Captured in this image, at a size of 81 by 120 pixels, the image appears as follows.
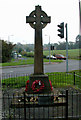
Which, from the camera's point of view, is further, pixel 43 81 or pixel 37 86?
pixel 43 81

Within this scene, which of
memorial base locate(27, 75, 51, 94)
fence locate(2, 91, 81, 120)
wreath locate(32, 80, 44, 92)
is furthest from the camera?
memorial base locate(27, 75, 51, 94)

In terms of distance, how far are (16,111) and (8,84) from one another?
15.9 ft

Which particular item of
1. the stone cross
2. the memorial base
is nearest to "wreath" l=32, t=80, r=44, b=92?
the memorial base

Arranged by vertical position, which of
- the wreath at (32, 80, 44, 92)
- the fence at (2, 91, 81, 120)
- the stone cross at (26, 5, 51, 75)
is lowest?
the fence at (2, 91, 81, 120)

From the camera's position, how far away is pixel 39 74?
745 centimetres

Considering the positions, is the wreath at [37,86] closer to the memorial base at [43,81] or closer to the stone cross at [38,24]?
the memorial base at [43,81]

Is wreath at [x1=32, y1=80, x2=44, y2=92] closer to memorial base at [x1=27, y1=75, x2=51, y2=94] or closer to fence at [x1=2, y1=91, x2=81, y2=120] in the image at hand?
memorial base at [x1=27, y1=75, x2=51, y2=94]

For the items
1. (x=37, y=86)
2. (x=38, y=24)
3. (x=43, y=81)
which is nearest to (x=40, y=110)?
(x=37, y=86)

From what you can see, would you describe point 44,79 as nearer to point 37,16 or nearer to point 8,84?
point 37,16

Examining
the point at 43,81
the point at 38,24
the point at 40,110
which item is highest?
the point at 38,24

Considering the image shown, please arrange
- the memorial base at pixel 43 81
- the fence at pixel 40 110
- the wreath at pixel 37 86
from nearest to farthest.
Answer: the fence at pixel 40 110 → the wreath at pixel 37 86 → the memorial base at pixel 43 81

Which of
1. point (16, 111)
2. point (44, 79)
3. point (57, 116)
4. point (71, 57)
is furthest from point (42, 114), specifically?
point (71, 57)

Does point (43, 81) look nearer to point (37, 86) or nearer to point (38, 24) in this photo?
point (37, 86)

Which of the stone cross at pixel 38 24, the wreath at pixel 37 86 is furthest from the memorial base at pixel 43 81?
the stone cross at pixel 38 24
